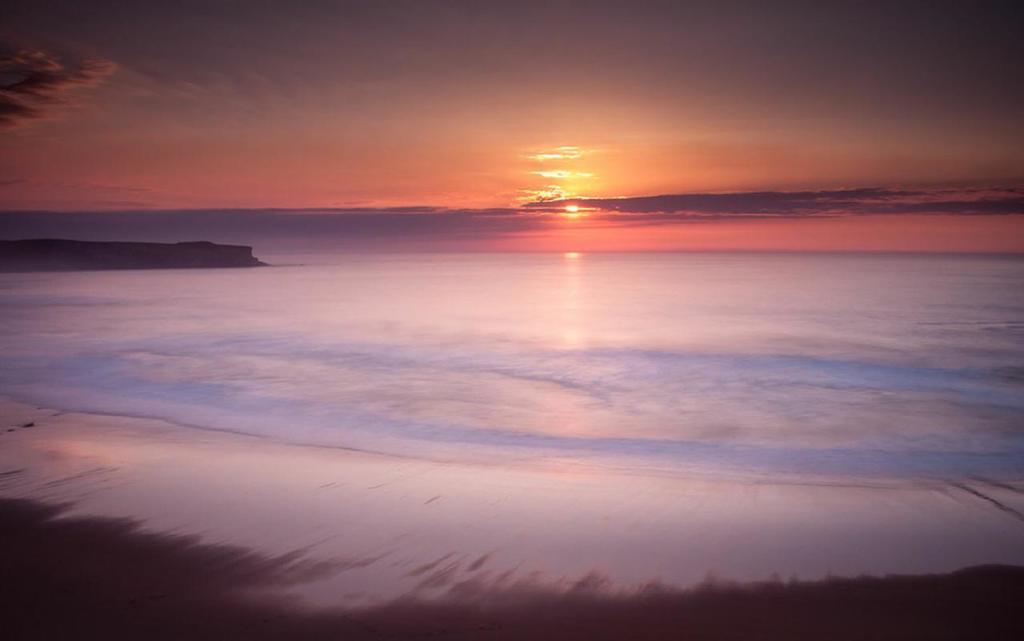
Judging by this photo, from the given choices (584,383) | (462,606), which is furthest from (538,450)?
(584,383)

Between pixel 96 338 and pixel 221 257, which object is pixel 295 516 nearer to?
pixel 96 338

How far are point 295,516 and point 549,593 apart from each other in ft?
8.42

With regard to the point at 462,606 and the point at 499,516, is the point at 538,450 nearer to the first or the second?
the point at 499,516

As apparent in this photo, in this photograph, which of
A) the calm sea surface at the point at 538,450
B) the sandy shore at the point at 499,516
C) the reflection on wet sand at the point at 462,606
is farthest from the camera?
the calm sea surface at the point at 538,450

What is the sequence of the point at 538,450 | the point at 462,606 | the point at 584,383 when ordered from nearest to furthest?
1. the point at 462,606
2. the point at 538,450
3. the point at 584,383

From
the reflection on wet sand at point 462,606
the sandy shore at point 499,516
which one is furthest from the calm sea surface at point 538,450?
the reflection on wet sand at point 462,606

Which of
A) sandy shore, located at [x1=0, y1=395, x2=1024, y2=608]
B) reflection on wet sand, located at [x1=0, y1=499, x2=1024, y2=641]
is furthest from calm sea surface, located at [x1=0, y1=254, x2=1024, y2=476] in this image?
reflection on wet sand, located at [x1=0, y1=499, x2=1024, y2=641]

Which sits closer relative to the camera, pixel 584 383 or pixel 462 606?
pixel 462 606

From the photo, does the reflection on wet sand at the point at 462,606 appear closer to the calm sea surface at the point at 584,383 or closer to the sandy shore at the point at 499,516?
the sandy shore at the point at 499,516

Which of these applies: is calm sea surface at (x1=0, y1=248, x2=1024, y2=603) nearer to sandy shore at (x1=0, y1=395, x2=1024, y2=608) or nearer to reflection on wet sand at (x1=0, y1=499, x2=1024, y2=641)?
sandy shore at (x1=0, y1=395, x2=1024, y2=608)

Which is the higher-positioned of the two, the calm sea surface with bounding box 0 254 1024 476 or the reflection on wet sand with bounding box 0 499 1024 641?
the reflection on wet sand with bounding box 0 499 1024 641

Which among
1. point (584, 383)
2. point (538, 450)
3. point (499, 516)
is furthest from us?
point (584, 383)

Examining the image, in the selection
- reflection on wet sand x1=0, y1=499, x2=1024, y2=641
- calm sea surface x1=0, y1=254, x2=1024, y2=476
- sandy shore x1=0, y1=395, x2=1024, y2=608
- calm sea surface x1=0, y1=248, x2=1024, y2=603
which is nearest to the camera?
reflection on wet sand x1=0, y1=499, x2=1024, y2=641

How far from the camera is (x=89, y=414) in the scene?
35.8 feet
